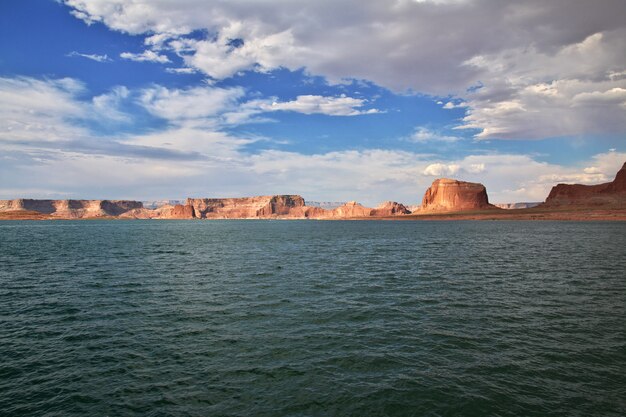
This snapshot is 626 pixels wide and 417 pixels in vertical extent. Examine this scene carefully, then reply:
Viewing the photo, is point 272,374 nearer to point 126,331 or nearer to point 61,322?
point 126,331

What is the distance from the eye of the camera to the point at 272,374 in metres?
15.8

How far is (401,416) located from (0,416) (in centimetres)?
1415

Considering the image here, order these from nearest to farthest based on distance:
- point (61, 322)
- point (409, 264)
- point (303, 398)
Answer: point (303, 398)
point (61, 322)
point (409, 264)

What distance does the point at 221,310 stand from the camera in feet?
85.2

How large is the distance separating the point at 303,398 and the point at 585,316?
20.8 m

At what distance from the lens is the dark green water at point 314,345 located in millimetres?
13648

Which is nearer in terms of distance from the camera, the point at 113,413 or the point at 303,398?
the point at 113,413

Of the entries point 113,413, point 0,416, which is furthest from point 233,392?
point 0,416

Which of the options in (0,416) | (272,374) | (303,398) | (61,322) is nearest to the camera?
(0,416)

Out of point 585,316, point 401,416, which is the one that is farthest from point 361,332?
point 585,316

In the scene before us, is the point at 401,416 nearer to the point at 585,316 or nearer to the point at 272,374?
the point at 272,374

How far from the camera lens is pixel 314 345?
19141mm

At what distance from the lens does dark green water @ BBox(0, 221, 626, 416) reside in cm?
1365

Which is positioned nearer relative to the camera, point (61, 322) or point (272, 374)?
point (272, 374)
